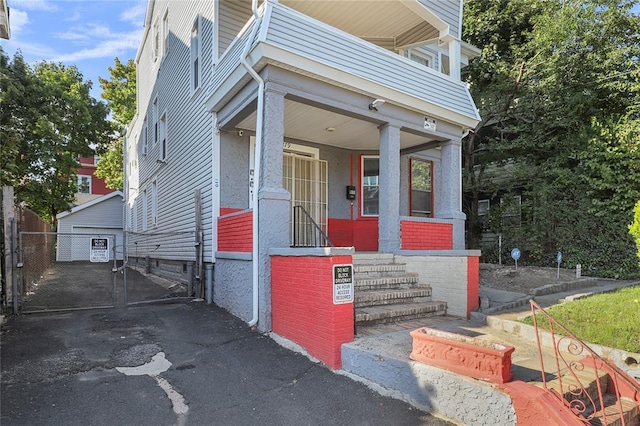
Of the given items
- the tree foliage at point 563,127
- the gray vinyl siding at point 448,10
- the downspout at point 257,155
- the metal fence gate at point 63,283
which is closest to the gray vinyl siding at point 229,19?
the downspout at point 257,155

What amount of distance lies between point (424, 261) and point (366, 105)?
2.95 m

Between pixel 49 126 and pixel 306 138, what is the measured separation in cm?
1377

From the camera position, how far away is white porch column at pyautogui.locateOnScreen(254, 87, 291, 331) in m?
5.99

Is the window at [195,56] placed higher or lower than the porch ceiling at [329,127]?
higher

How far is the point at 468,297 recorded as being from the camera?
621cm

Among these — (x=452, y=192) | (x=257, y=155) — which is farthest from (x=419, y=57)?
(x=257, y=155)

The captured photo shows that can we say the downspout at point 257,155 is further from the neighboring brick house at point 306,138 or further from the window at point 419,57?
the window at point 419,57

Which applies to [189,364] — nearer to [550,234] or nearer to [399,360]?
[399,360]

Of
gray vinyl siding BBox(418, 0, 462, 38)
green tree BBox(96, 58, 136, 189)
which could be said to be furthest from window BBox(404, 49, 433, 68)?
green tree BBox(96, 58, 136, 189)

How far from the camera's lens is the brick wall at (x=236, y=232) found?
6.55 m

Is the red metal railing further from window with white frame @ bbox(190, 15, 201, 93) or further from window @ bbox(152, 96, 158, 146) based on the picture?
window @ bbox(152, 96, 158, 146)

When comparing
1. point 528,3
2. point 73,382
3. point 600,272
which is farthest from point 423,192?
point 73,382

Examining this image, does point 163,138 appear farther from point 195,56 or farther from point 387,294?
point 387,294

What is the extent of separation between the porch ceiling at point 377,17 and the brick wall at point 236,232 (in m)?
4.48
